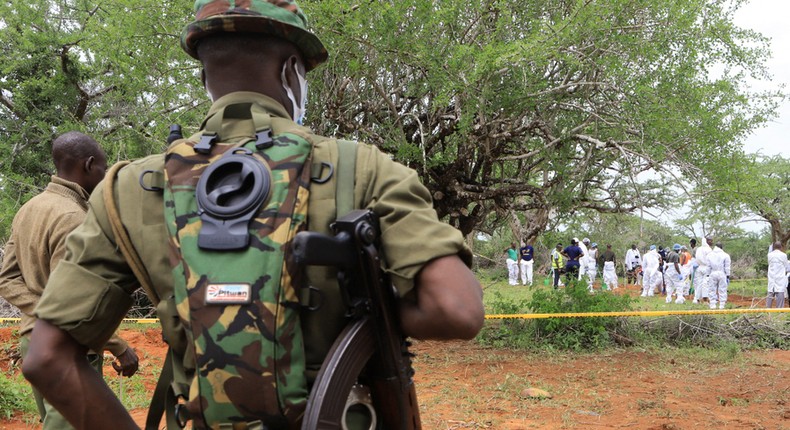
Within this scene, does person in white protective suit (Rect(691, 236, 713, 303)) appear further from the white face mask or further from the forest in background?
the white face mask

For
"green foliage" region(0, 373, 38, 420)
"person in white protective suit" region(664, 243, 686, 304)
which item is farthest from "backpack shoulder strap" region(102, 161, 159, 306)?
"person in white protective suit" region(664, 243, 686, 304)

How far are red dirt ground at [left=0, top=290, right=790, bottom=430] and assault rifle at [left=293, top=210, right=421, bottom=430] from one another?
3.93 meters

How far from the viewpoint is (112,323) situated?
1.43 metres

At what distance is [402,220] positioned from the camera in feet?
4.24

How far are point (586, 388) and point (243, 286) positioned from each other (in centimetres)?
587

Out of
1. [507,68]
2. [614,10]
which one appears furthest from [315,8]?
[614,10]

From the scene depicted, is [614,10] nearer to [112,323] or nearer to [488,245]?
[112,323]

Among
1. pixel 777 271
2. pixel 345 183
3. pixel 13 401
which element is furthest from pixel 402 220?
pixel 777 271

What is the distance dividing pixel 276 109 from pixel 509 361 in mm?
6635

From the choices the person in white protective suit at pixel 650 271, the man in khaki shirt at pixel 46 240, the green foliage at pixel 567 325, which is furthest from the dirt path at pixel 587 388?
Answer: the person in white protective suit at pixel 650 271

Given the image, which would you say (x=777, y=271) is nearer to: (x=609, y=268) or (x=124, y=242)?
(x=609, y=268)

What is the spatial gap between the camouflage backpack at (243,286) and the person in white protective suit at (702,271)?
1430cm

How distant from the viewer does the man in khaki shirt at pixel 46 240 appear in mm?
2811

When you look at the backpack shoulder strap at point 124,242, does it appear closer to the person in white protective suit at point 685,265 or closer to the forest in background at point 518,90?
the forest in background at point 518,90
